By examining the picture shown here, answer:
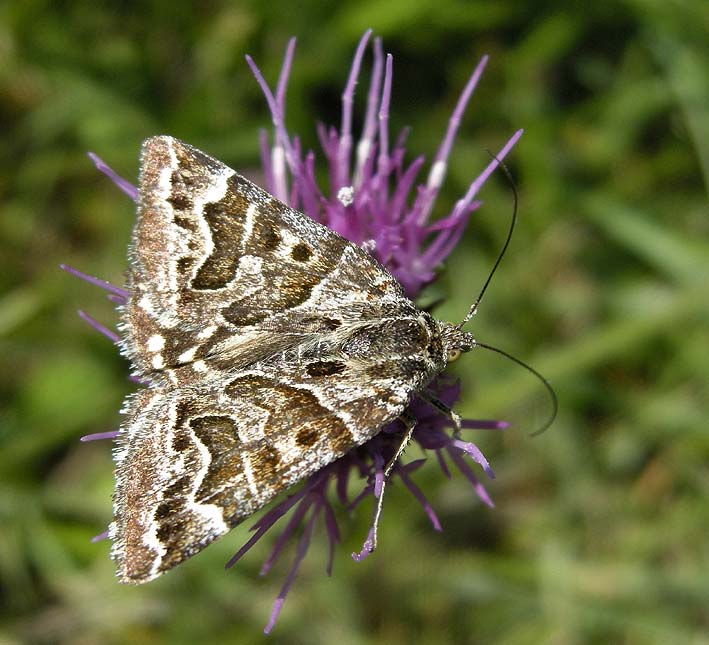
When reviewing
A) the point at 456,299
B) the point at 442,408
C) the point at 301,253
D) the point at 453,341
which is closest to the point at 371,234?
the point at 301,253

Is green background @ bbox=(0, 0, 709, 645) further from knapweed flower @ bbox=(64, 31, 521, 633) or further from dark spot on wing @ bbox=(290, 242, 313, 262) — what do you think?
dark spot on wing @ bbox=(290, 242, 313, 262)

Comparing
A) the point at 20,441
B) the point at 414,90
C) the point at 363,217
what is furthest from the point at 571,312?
the point at 20,441

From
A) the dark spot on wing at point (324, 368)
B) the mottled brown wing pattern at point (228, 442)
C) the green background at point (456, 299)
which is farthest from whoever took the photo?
the green background at point (456, 299)

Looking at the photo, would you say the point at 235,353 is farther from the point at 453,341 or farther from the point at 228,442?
the point at 453,341

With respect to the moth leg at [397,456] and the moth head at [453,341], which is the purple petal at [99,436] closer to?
the moth leg at [397,456]

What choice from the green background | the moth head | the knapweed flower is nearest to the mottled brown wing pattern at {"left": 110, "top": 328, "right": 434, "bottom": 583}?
the moth head

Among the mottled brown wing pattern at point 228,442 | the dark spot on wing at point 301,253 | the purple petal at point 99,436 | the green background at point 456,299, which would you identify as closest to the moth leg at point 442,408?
the mottled brown wing pattern at point 228,442
